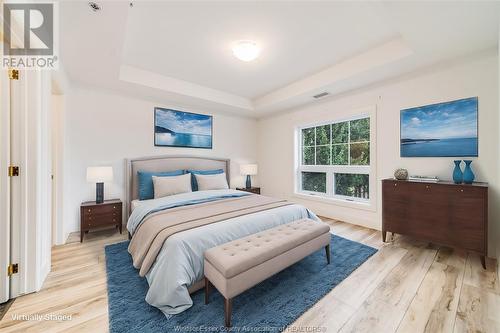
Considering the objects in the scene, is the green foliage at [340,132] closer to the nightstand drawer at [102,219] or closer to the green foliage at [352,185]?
the green foliage at [352,185]

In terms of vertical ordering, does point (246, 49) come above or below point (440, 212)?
above

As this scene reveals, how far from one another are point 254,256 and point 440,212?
7.50ft

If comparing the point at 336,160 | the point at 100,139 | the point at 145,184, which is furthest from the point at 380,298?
the point at 100,139

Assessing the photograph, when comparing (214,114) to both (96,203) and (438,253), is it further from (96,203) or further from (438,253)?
(438,253)

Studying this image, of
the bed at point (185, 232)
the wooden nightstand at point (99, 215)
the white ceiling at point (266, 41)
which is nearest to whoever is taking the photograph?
the bed at point (185, 232)

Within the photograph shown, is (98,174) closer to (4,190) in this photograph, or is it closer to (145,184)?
(145,184)

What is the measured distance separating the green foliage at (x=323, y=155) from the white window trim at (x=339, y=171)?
0.34 feet

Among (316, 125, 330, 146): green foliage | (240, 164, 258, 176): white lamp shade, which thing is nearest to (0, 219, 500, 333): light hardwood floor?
(316, 125, 330, 146): green foliage

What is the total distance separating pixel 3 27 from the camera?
1.50 meters

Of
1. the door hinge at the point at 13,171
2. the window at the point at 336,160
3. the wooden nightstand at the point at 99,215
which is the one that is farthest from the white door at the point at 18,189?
Result: the window at the point at 336,160

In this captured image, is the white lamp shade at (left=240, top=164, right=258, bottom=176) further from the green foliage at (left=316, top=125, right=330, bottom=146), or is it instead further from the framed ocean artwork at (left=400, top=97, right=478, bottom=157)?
the framed ocean artwork at (left=400, top=97, right=478, bottom=157)

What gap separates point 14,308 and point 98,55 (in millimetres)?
2490

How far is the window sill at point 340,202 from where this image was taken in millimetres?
3288

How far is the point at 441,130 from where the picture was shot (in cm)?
255
